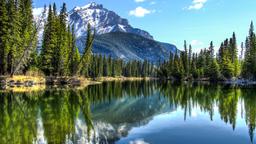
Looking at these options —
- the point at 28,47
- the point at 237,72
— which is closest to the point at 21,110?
the point at 28,47

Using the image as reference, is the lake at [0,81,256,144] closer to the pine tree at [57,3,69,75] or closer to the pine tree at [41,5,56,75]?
the pine tree at [41,5,56,75]

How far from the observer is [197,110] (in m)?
41.7

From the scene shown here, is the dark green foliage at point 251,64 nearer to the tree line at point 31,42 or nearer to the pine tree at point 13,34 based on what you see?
the tree line at point 31,42

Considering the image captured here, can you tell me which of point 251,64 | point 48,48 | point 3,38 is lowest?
point 251,64

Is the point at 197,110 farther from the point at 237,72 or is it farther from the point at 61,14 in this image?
the point at 237,72

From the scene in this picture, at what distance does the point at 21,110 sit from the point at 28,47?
50.7 m

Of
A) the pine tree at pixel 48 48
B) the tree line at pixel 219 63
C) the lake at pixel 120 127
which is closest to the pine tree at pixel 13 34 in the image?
the pine tree at pixel 48 48

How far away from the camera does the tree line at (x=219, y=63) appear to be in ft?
402

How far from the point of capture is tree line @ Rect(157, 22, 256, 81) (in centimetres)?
12244

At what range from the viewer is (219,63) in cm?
14012

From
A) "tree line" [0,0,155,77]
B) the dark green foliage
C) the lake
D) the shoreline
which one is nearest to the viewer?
the lake

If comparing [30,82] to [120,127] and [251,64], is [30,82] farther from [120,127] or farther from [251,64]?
[251,64]

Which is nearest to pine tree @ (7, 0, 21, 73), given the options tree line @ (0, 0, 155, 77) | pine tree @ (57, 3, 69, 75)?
tree line @ (0, 0, 155, 77)

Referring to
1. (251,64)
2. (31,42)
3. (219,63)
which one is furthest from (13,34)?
(219,63)
